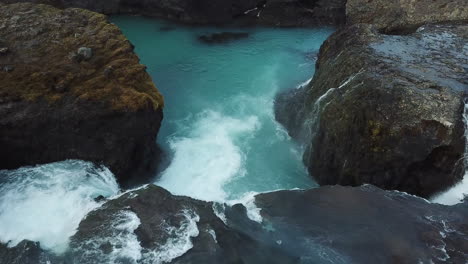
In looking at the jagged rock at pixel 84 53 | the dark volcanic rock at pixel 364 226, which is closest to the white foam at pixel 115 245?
the dark volcanic rock at pixel 364 226

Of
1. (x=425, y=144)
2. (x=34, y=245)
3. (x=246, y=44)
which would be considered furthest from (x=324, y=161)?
(x=246, y=44)

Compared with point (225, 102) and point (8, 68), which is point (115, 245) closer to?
point (8, 68)

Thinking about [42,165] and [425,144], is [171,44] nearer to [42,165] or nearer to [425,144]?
[42,165]

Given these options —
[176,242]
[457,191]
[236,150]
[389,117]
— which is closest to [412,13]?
[389,117]

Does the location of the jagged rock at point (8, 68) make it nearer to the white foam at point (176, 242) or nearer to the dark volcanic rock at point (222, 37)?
the white foam at point (176, 242)

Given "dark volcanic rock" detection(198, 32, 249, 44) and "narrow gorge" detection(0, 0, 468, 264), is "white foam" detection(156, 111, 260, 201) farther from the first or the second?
"dark volcanic rock" detection(198, 32, 249, 44)

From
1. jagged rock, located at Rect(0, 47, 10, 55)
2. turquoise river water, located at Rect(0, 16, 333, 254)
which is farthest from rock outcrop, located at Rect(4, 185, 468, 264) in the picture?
jagged rock, located at Rect(0, 47, 10, 55)
